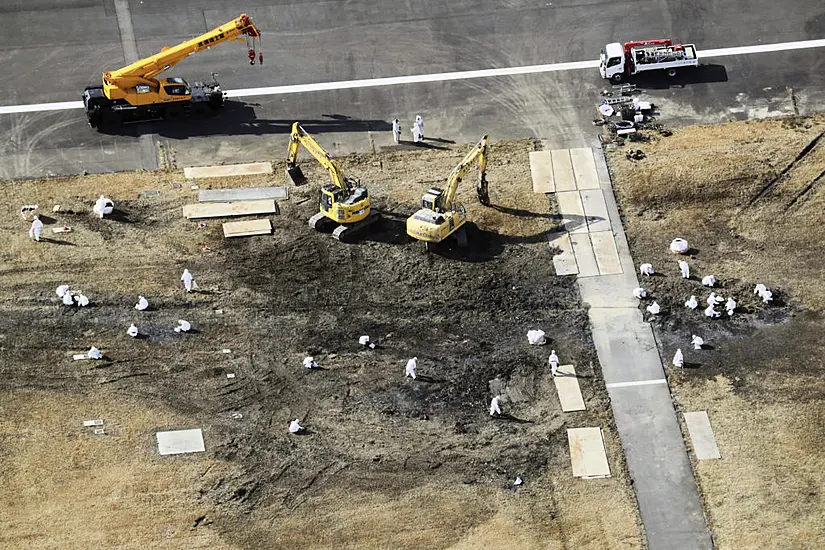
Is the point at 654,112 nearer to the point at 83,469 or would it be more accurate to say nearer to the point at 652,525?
the point at 652,525

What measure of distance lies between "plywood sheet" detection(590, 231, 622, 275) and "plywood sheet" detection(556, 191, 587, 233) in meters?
0.80

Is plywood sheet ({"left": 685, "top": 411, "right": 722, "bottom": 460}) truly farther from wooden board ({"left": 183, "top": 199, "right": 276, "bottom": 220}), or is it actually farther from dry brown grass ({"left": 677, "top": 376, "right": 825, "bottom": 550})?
wooden board ({"left": 183, "top": 199, "right": 276, "bottom": 220})

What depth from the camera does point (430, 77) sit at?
63719mm

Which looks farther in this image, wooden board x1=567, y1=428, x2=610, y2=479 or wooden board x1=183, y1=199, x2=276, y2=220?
wooden board x1=183, y1=199, x2=276, y2=220

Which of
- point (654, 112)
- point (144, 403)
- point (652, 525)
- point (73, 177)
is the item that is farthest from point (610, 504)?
point (73, 177)

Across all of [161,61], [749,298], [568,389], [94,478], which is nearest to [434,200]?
[568,389]

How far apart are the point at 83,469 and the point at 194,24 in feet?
95.3

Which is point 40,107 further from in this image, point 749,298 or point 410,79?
point 749,298

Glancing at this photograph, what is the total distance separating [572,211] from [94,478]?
24.0 meters

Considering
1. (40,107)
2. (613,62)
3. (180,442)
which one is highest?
(40,107)

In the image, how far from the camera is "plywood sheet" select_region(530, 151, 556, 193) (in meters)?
57.8

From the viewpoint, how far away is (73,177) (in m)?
58.2

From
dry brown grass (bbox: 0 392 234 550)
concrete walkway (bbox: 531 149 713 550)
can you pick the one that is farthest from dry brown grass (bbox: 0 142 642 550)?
concrete walkway (bbox: 531 149 713 550)

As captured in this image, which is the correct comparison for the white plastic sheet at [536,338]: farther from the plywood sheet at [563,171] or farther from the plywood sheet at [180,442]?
the plywood sheet at [180,442]
